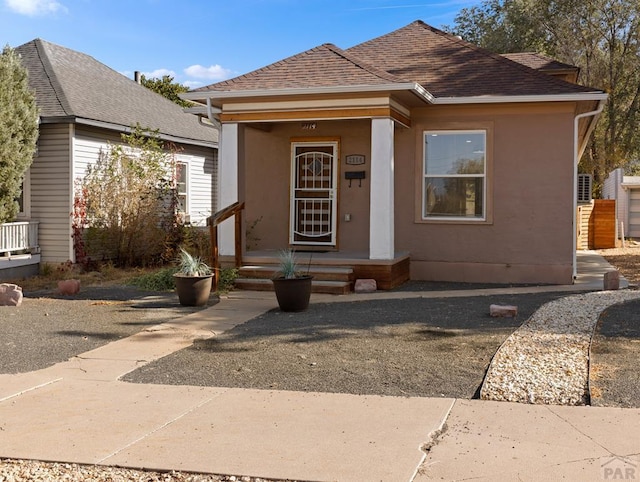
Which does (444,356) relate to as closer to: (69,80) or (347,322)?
(347,322)

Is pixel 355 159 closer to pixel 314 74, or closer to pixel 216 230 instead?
pixel 314 74

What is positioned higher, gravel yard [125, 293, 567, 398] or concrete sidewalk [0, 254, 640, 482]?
gravel yard [125, 293, 567, 398]

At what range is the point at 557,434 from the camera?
15.5ft

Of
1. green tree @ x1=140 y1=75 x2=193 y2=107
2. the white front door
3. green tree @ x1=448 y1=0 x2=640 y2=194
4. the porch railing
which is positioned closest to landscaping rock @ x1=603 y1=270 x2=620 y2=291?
the white front door

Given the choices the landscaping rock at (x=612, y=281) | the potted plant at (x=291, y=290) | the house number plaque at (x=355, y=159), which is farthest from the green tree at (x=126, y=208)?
the landscaping rock at (x=612, y=281)

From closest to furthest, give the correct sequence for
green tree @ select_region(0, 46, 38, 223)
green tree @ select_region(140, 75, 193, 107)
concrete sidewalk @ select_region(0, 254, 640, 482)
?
concrete sidewalk @ select_region(0, 254, 640, 482), green tree @ select_region(0, 46, 38, 223), green tree @ select_region(140, 75, 193, 107)

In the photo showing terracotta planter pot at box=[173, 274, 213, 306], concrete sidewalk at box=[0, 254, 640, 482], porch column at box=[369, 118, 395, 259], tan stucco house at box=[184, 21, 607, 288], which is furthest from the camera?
tan stucco house at box=[184, 21, 607, 288]

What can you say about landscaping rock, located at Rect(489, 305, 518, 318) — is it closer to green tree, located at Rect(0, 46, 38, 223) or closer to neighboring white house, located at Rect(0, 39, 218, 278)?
green tree, located at Rect(0, 46, 38, 223)

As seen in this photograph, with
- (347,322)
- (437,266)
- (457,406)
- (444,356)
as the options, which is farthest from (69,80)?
(457,406)

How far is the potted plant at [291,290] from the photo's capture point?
9.44 meters

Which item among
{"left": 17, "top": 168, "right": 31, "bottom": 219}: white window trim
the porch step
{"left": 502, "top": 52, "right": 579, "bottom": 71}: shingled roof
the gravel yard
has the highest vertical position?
{"left": 502, "top": 52, "right": 579, "bottom": 71}: shingled roof

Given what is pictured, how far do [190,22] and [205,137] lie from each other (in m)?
3.14

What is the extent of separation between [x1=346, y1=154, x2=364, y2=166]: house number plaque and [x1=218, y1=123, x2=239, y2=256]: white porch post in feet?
7.82

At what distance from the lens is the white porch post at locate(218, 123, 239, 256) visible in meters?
12.3
